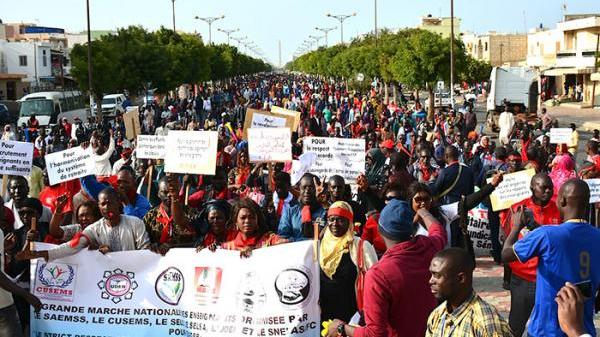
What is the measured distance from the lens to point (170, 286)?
19.3 feet

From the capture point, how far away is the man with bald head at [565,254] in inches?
162

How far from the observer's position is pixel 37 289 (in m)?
6.01

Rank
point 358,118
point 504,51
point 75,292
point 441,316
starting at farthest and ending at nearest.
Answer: point 504,51 → point 358,118 → point 75,292 → point 441,316

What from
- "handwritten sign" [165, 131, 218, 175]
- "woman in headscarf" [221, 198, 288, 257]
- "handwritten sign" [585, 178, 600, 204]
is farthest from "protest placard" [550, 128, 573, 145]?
"woman in headscarf" [221, 198, 288, 257]

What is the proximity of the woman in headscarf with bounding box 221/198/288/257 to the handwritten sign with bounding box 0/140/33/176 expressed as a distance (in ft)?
11.8

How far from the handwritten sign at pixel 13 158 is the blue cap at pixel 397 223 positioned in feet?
17.8

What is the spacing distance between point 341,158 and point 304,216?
273cm

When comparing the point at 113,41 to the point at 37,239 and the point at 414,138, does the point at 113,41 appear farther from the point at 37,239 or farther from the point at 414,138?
the point at 37,239

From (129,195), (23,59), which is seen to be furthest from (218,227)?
(23,59)

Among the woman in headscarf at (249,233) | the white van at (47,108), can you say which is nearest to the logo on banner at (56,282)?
the woman in headscarf at (249,233)

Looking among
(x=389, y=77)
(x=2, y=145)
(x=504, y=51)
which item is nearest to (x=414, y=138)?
(x=2, y=145)

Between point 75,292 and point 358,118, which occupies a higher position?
point 358,118

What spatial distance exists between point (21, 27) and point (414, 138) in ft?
339

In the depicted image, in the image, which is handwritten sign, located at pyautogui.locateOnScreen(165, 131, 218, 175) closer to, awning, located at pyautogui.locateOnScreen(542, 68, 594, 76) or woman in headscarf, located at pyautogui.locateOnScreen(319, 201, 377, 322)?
woman in headscarf, located at pyautogui.locateOnScreen(319, 201, 377, 322)
